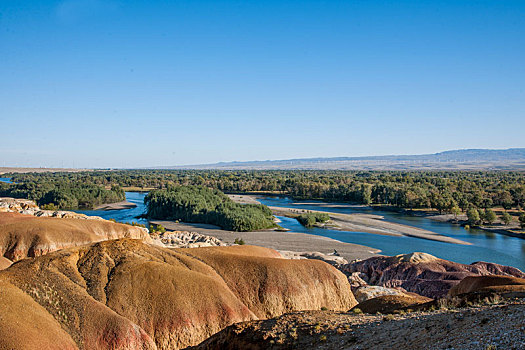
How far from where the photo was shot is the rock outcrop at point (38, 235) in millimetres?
36281

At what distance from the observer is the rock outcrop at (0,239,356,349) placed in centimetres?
2162

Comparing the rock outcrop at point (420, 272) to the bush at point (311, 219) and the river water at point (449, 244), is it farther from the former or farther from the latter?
the bush at point (311, 219)

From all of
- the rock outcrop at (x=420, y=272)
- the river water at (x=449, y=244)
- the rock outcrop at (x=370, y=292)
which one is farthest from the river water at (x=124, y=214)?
the rock outcrop at (x=370, y=292)

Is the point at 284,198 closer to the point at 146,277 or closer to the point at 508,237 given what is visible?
the point at 508,237

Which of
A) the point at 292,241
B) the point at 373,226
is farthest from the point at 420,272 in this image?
the point at 373,226

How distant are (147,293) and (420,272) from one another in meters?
30.1

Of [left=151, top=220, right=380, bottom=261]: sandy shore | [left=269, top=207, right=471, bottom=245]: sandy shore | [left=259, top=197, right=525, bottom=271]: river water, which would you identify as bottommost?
[left=259, top=197, right=525, bottom=271]: river water

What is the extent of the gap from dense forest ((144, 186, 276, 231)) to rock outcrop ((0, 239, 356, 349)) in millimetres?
52731

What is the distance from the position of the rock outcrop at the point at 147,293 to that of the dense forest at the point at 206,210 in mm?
52731

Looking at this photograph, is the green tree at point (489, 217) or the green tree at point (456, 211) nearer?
the green tree at point (489, 217)

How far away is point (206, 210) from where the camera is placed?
323ft

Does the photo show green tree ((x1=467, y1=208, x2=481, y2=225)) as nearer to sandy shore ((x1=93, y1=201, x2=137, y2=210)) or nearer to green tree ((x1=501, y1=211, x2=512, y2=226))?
green tree ((x1=501, y1=211, x2=512, y2=226))

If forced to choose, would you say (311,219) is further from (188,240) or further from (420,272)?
(420,272)

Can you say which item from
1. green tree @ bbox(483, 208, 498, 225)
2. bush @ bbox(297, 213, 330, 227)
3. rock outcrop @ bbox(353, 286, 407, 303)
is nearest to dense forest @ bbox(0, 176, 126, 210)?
bush @ bbox(297, 213, 330, 227)
